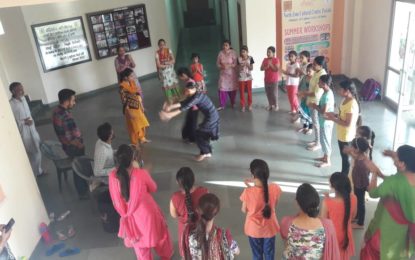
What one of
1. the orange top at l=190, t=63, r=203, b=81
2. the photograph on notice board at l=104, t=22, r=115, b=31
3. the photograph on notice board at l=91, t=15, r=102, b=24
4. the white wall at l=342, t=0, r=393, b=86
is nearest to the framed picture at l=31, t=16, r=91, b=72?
the photograph on notice board at l=91, t=15, r=102, b=24

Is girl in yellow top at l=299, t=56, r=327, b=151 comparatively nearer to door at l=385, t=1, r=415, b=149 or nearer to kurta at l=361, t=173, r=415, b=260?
door at l=385, t=1, r=415, b=149

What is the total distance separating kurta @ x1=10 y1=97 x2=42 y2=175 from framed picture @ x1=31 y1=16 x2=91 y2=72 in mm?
3368

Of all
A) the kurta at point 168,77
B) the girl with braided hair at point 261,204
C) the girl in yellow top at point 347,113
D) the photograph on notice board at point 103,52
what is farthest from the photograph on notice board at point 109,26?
the girl with braided hair at point 261,204

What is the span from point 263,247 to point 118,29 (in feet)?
25.9

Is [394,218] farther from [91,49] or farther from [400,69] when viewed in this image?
[91,49]

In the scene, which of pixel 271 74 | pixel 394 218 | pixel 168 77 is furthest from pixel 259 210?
pixel 168 77

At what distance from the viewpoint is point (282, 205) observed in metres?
4.64

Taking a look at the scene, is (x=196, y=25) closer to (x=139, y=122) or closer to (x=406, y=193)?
(x=139, y=122)

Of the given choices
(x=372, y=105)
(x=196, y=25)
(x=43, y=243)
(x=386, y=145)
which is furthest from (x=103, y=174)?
(x=196, y=25)

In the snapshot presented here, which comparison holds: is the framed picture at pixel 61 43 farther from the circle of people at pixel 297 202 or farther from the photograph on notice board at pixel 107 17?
the circle of people at pixel 297 202

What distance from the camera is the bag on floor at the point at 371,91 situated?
7500mm

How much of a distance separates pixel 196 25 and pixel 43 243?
15.6 m

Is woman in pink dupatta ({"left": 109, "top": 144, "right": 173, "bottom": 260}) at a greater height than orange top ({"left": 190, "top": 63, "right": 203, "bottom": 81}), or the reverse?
orange top ({"left": 190, "top": 63, "right": 203, "bottom": 81})

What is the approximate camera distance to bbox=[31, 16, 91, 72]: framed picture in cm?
845
